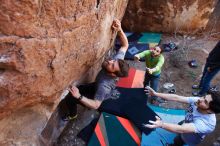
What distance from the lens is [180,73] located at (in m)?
5.70

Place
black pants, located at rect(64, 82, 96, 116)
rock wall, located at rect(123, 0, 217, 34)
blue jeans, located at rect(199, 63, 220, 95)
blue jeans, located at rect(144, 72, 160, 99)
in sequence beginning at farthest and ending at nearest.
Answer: rock wall, located at rect(123, 0, 217, 34) → blue jeans, located at rect(199, 63, 220, 95) → blue jeans, located at rect(144, 72, 160, 99) → black pants, located at rect(64, 82, 96, 116)

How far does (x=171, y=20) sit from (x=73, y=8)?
3.93 meters

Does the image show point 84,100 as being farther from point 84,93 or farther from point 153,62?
point 153,62

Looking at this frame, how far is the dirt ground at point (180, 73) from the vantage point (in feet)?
14.0

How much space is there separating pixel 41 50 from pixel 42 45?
0.16 feet

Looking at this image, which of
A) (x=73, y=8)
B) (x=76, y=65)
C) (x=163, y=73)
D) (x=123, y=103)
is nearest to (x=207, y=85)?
(x=163, y=73)

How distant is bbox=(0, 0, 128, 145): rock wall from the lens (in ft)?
8.71

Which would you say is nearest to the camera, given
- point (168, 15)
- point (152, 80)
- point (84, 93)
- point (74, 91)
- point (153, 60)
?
point (74, 91)

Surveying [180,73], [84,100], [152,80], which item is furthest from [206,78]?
[84,100]

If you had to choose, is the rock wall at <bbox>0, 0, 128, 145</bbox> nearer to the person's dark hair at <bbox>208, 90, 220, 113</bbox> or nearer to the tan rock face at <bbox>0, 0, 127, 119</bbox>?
the tan rock face at <bbox>0, 0, 127, 119</bbox>

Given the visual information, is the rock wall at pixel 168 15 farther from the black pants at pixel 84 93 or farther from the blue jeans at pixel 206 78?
the black pants at pixel 84 93

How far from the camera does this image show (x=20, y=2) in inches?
101

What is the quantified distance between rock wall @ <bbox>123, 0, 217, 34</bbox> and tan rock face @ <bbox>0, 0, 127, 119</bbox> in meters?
2.94

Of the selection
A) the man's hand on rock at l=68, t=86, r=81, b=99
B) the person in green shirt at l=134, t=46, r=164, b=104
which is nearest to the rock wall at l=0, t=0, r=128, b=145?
the man's hand on rock at l=68, t=86, r=81, b=99
